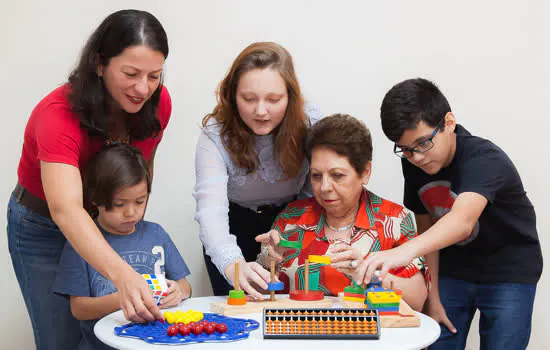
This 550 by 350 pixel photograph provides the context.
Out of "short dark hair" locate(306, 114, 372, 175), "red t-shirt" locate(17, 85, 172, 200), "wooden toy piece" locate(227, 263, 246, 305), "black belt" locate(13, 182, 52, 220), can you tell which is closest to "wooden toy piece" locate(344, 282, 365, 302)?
"wooden toy piece" locate(227, 263, 246, 305)

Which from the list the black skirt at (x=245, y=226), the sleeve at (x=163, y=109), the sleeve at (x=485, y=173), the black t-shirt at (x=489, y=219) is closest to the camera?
the sleeve at (x=485, y=173)

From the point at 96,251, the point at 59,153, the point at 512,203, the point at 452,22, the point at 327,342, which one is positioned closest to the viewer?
the point at 327,342

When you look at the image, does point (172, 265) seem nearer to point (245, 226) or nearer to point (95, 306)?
point (95, 306)

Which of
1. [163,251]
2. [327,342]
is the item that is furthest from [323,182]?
[327,342]

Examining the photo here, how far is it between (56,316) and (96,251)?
557 mm

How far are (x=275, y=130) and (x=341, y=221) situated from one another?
1.22ft

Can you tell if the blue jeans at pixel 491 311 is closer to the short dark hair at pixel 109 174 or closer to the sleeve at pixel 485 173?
the sleeve at pixel 485 173

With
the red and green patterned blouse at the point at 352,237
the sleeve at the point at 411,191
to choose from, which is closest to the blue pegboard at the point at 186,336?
the red and green patterned blouse at the point at 352,237

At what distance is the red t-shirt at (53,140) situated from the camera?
175cm

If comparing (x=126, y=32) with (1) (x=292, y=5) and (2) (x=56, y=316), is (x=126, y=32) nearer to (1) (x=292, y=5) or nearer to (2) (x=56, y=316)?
(2) (x=56, y=316)

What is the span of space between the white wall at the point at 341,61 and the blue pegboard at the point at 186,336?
133cm

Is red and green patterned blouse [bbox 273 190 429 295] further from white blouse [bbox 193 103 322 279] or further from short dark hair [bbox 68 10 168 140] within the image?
short dark hair [bbox 68 10 168 140]

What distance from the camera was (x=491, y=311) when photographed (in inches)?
84.5

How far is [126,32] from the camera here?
5.89 feet
